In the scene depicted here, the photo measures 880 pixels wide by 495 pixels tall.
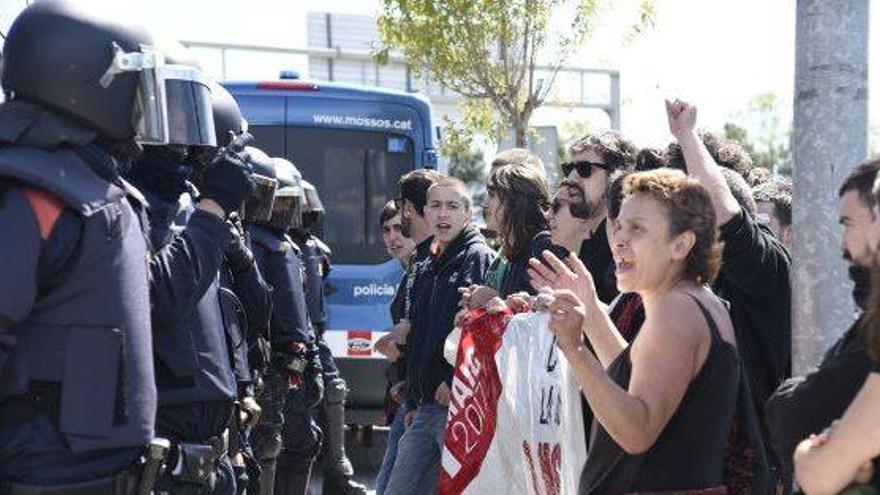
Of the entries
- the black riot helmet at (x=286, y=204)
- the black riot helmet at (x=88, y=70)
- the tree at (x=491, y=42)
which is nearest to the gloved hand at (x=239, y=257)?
the black riot helmet at (x=286, y=204)

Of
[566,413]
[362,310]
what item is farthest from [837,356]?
[362,310]

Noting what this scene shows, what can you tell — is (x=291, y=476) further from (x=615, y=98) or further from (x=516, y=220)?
(x=615, y=98)

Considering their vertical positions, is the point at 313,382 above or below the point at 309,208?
below

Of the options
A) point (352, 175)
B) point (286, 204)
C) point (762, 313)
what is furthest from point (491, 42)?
point (762, 313)

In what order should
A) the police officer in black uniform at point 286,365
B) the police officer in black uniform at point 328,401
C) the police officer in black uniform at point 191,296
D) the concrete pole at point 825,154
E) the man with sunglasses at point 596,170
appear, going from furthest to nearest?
the police officer in black uniform at point 328,401, the police officer in black uniform at point 286,365, the man with sunglasses at point 596,170, the police officer in black uniform at point 191,296, the concrete pole at point 825,154

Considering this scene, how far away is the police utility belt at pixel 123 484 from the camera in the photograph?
330cm

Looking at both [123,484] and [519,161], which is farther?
[519,161]

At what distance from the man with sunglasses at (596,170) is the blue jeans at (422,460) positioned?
4.10ft

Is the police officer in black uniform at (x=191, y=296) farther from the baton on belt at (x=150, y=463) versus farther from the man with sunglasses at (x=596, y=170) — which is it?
the man with sunglasses at (x=596, y=170)

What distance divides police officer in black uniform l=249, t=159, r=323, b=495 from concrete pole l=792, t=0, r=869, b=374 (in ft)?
11.9

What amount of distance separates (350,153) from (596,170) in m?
5.92

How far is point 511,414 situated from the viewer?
4.97 m

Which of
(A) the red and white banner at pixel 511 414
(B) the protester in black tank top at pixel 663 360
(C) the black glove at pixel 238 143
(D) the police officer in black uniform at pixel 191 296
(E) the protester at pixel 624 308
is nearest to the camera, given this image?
(B) the protester in black tank top at pixel 663 360

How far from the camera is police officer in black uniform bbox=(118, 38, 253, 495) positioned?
12.9ft
